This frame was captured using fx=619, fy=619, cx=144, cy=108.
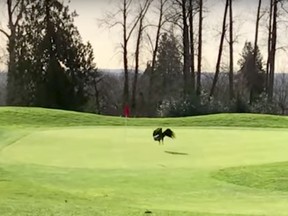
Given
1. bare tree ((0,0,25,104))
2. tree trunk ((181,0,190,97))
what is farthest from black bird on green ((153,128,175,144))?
bare tree ((0,0,25,104))

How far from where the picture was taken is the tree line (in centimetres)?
1702

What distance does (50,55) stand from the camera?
56.5 ft

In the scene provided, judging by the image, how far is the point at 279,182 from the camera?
503 cm

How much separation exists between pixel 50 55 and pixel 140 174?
40.7 feet

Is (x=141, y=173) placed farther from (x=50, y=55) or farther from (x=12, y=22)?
(x=12, y=22)

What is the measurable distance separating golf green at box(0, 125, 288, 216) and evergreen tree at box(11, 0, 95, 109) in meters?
8.63

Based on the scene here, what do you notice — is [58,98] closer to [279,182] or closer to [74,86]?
[74,86]

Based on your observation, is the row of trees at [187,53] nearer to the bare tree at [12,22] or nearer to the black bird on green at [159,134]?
the bare tree at [12,22]

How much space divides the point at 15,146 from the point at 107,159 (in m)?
1.56

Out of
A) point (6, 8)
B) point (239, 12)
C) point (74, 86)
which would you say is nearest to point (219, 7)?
point (239, 12)

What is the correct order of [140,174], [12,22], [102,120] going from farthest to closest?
[12,22] → [102,120] → [140,174]

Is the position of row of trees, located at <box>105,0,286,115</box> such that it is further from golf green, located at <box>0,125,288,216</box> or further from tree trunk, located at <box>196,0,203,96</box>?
golf green, located at <box>0,125,288,216</box>

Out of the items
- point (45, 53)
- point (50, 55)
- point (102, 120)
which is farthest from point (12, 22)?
point (102, 120)

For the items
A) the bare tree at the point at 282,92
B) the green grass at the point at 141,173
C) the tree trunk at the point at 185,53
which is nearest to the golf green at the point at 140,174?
the green grass at the point at 141,173
